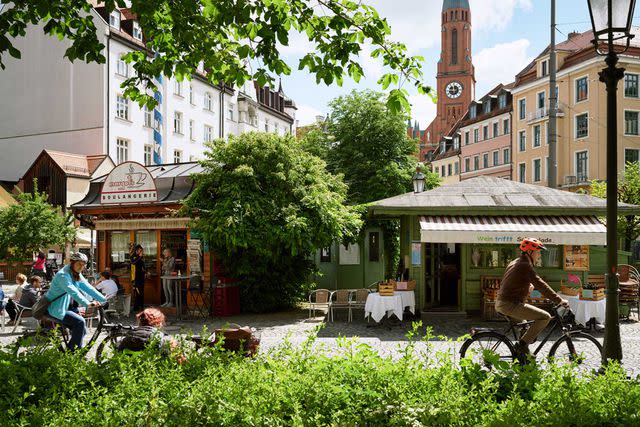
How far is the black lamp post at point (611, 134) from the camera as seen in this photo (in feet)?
23.1

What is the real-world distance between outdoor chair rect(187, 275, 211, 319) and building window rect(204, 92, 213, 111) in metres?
35.0

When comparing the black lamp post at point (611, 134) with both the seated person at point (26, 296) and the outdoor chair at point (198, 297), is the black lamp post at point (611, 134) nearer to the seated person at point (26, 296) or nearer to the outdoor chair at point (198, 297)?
the seated person at point (26, 296)

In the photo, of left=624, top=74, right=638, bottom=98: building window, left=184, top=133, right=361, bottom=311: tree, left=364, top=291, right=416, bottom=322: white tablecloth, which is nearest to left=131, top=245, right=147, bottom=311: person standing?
left=184, top=133, right=361, bottom=311: tree

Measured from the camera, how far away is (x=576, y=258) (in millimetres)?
16281

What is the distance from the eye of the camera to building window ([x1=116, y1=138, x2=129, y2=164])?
40.8 meters

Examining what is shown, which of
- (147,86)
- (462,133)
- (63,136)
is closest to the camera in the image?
(147,86)

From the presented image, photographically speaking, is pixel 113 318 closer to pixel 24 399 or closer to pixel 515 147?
pixel 24 399

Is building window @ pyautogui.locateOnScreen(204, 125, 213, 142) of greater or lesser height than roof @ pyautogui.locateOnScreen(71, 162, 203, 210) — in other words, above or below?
above

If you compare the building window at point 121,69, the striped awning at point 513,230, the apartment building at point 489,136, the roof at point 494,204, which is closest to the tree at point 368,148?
the building window at point 121,69

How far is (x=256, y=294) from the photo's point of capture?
18.2m

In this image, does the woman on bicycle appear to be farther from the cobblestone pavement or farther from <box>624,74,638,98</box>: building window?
<box>624,74,638,98</box>: building window

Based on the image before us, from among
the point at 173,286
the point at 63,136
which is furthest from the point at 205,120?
the point at 173,286

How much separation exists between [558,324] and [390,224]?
18658 mm

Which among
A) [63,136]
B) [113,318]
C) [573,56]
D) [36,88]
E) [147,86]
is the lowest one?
[113,318]
